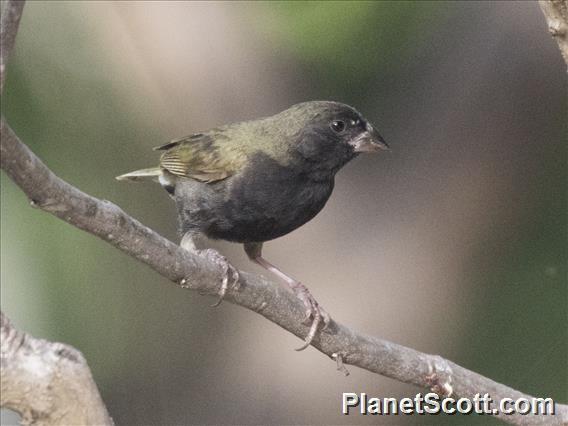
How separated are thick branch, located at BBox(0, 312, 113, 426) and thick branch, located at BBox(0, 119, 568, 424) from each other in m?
0.46

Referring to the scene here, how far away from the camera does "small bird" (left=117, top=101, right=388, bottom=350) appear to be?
485 cm

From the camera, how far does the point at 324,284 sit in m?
7.94

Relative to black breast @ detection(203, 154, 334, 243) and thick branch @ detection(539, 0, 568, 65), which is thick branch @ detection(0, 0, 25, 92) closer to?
thick branch @ detection(539, 0, 568, 65)

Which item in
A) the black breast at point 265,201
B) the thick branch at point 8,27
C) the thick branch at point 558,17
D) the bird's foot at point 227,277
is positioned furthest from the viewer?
the black breast at point 265,201

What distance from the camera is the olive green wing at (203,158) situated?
5.05m

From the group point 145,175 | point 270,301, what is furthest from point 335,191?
point 270,301

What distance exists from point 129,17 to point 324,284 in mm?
2746

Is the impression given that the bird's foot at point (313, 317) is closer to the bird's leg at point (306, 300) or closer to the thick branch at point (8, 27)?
the bird's leg at point (306, 300)

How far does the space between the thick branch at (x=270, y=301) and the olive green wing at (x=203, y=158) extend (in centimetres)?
89

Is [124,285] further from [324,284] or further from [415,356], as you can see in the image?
[415,356]

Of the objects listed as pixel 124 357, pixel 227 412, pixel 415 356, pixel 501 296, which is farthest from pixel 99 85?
pixel 415 356

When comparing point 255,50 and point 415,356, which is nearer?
point 415,356

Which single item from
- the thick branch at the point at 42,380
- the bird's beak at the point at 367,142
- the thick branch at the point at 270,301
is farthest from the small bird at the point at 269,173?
the thick branch at the point at 42,380

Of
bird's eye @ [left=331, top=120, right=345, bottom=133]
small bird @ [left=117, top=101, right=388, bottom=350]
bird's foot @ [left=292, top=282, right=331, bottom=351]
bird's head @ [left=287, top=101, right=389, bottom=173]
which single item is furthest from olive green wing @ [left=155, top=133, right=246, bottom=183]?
bird's foot @ [left=292, top=282, right=331, bottom=351]
